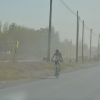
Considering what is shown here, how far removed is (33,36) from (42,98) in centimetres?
7262

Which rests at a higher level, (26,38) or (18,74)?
(26,38)

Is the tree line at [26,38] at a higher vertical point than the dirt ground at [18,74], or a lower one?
higher

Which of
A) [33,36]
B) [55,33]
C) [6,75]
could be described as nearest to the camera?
[6,75]

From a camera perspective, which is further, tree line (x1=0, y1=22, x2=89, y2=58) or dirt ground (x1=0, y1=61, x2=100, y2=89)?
tree line (x1=0, y1=22, x2=89, y2=58)

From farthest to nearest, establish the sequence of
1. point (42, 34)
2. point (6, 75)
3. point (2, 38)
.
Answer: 1. point (42, 34)
2. point (2, 38)
3. point (6, 75)

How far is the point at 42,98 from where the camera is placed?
9180 mm

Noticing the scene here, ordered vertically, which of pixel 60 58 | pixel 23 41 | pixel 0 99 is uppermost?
pixel 23 41

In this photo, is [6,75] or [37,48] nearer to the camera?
[6,75]

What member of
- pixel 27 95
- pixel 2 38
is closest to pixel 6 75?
pixel 27 95

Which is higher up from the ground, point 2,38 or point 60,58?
point 2,38

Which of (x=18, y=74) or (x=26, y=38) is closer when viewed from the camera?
(x=18, y=74)

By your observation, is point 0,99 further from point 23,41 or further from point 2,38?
point 23,41

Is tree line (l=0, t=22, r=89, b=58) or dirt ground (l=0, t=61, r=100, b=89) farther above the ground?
tree line (l=0, t=22, r=89, b=58)

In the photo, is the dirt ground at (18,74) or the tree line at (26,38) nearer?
the dirt ground at (18,74)
